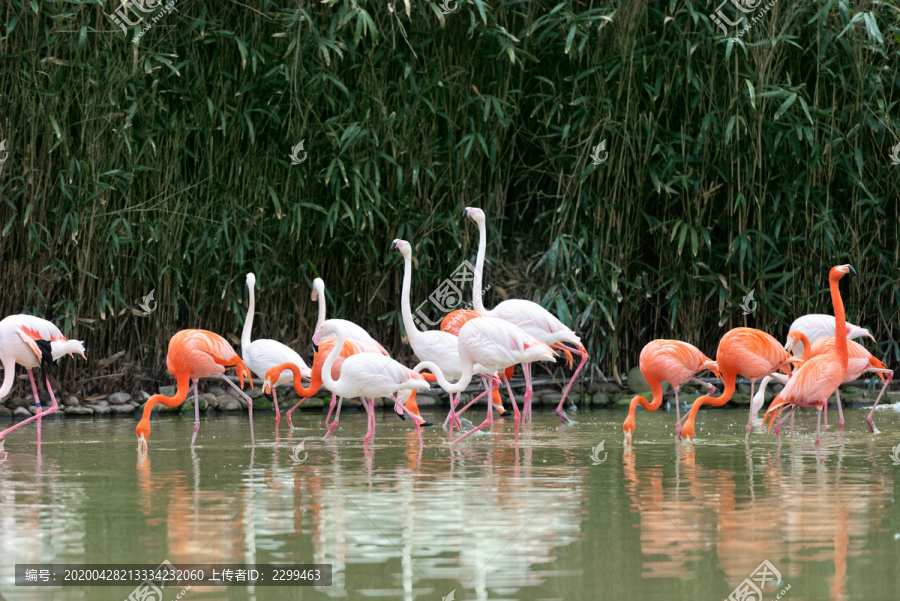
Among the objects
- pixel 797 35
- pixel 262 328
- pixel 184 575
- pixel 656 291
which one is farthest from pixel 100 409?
pixel 797 35

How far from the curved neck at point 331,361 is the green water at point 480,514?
1.35 ft

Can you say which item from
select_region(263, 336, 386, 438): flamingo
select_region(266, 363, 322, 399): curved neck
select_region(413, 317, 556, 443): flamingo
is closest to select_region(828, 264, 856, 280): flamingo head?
select_region(413, 317, 556, 443): flamingo

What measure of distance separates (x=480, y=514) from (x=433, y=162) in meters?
6.18

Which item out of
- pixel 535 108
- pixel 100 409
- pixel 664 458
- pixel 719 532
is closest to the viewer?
pixel 719 532

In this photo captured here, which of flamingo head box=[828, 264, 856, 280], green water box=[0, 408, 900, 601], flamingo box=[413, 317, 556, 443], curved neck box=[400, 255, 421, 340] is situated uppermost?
flamingo head box=[828, 264, 856, 280]

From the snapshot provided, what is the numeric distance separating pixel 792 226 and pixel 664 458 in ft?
15.7

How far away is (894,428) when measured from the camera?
8.16 metres

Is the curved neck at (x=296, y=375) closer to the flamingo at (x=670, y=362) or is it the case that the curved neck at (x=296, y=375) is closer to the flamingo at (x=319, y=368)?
the flamingo at (x=319, y=368)

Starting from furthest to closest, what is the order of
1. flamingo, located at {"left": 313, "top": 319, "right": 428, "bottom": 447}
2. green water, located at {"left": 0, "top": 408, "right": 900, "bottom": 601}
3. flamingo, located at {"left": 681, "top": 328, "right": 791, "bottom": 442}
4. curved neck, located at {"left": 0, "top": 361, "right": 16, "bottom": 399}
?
flamingo, located at {"left": 681, "top": 328, "right": 791, "bottom": 442}
curved neck, located at {"left": 0, "top": 361, "right": 16, "bottom": 399}
flamingo, located at {"left": 313, "top": 319, "right": 428, "bottom": 447}
green water, located at {"left": 0, "top": 408, "right": 900, "bottom": 601}

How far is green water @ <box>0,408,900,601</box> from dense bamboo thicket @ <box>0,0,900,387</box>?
2.86m

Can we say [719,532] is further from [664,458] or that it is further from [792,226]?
[792,226]

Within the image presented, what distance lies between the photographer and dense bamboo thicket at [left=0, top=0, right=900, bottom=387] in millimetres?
9992

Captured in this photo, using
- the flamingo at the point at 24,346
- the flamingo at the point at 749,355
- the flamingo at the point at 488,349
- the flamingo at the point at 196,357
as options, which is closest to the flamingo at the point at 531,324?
the flamingo at the point at 488,349

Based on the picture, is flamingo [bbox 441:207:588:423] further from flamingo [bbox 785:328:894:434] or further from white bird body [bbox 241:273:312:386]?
flamingo [bbox 785:328:894:434]
